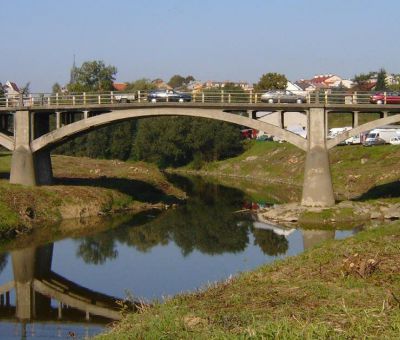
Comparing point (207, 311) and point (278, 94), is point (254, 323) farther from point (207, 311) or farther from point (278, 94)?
point (278, 94)

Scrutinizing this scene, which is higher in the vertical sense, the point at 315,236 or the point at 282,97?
the point at 282,97

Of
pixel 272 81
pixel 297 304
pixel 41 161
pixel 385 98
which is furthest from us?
pixel 272 81

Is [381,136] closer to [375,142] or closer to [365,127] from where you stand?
[375,142]

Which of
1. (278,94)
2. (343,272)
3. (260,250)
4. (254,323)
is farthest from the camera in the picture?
(278,94)

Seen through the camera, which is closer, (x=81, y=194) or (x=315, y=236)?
(x=315, y=236)

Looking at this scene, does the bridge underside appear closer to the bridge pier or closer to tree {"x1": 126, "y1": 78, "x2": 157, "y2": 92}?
the bridge pier

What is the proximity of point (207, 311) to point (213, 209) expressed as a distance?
36856 millimetres

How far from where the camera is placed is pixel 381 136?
266 feet

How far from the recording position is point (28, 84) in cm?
13125

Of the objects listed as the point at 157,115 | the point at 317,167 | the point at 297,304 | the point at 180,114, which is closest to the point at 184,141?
the point at 157,115

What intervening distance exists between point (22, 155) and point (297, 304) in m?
38.6

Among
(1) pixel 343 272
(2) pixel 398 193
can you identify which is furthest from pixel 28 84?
(1) pixel 343 272

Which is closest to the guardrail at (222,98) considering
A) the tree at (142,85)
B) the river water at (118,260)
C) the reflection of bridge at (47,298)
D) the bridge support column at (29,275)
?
the river water at (118,260)

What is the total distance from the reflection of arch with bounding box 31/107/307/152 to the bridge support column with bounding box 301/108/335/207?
80 centimetres
